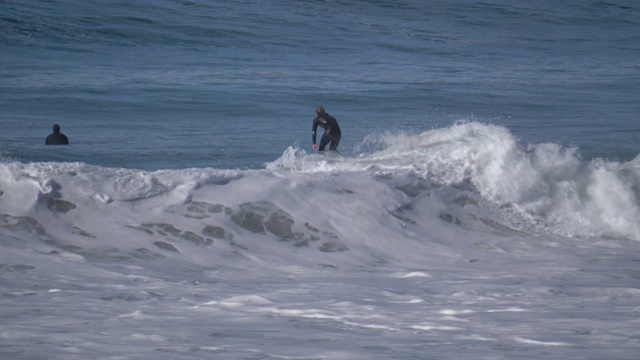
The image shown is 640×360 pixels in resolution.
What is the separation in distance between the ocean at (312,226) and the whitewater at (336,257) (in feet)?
0.10

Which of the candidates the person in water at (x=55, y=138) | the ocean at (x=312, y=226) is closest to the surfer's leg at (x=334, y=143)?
the ocean at (x=312, y=226)

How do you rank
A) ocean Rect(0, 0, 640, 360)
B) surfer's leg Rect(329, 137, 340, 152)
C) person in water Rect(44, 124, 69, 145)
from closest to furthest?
ocean Rect(0, 0, 640, 360) → surfer's leg Rect(329, 137, 340, 152) → person in water Rect(44, 124, 69, 145)

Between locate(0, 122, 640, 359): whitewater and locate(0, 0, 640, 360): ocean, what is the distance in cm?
3

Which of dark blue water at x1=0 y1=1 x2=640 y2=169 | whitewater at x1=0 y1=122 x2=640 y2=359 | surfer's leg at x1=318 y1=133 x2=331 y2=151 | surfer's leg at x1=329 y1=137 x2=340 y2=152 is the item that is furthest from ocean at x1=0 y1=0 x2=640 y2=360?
surfer's leg at x1=318 y1=133 x2=331 y2=151

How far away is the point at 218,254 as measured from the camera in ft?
32.5

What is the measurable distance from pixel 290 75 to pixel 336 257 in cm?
2149

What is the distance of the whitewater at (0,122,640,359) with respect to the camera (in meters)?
6.29

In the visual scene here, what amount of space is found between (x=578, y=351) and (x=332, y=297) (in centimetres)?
243

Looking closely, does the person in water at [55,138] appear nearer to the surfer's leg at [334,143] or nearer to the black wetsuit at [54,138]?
the black wetsuit at [54,138]

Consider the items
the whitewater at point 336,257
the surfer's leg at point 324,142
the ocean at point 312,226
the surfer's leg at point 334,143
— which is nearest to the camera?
the whitewater at point 336,257

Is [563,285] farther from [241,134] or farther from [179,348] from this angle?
[241,134]

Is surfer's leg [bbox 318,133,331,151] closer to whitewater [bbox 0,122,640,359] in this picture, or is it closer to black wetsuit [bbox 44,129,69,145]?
whitewater [bbox 0,122,640,359]

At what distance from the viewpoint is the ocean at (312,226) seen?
6480 millimetres

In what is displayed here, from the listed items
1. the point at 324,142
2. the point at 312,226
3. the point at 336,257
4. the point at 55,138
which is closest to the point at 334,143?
the point at 324,142
